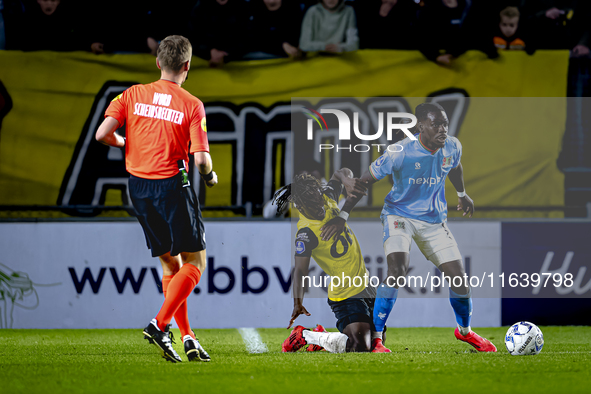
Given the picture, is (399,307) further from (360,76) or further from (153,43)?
(153,43)

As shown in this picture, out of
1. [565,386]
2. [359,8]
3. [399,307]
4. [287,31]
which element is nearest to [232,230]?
[399,307]

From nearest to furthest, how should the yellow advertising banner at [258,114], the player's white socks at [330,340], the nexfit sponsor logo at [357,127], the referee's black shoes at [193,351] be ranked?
1. the referee's black shoes at [193,351]
2. the player's white socks at [330,340]
3. the nexfit sponsor logo at [357,127]
4. the yellow advertising banner at [258,114]

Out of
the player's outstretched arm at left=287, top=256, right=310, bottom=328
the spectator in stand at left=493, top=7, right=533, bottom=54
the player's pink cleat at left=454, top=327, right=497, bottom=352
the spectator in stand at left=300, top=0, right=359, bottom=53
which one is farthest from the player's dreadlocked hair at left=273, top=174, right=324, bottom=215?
the spectator in stand at left=493, top=7, right=533, bottom=54

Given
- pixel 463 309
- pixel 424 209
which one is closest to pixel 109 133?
pixel 424 209

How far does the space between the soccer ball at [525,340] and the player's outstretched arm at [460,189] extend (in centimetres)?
153

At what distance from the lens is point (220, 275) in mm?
6781

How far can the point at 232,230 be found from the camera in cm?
685

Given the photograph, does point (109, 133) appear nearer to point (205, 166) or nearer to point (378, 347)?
point (205, 166)

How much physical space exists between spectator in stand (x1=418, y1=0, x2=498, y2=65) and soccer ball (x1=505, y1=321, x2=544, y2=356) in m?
3.50

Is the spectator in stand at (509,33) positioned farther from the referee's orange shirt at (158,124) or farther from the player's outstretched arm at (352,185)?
the referee's orange shirt at (158,124)

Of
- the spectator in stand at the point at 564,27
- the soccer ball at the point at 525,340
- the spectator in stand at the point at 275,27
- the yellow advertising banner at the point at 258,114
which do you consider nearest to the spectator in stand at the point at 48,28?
the yellow advertising banner at the point at 258,114

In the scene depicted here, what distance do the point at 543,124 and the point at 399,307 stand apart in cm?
253

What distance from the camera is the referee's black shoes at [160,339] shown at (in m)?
4.05

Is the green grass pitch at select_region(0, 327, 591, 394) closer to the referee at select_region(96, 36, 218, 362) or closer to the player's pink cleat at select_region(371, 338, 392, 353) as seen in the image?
the player's pink cleat at select_region(371, 338, 392, 353)
